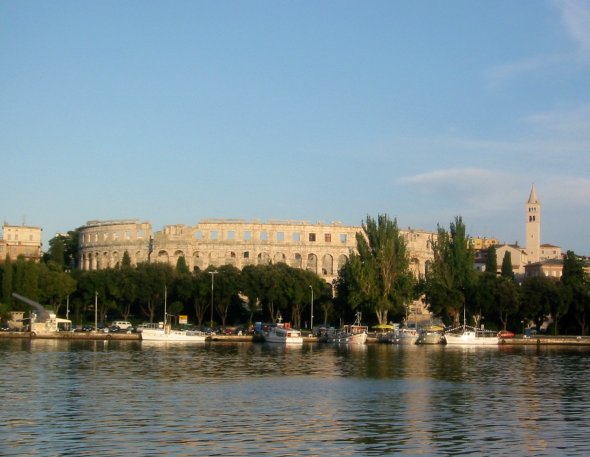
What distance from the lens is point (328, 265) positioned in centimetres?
13525

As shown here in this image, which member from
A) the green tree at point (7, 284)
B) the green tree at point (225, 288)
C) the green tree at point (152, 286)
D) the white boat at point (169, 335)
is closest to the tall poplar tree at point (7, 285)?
the green tree at point (7, 284)

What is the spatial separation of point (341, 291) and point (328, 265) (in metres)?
40.8

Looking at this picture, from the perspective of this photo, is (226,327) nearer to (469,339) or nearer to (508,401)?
(469,339)

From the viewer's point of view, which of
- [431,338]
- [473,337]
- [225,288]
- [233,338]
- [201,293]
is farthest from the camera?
[201,293]

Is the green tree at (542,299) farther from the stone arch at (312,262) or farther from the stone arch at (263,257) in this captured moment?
the stone arch at (263,257)

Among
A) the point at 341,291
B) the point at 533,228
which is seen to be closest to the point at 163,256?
Answer: the point at 341,291

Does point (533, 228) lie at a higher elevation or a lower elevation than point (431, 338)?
higher

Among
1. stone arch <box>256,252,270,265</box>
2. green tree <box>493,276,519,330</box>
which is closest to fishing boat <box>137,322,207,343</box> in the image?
green tree <box>493,276,519,330</box>

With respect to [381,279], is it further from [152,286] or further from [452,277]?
[152,286]

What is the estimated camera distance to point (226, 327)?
318 ft

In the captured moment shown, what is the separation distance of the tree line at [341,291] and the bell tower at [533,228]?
7218 cm

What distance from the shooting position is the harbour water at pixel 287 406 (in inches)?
1043

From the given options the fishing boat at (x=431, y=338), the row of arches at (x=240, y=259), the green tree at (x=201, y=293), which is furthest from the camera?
the row of arches at (x=240, y=259)

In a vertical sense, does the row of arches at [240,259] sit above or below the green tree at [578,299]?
above
